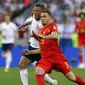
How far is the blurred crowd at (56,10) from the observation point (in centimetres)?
2466

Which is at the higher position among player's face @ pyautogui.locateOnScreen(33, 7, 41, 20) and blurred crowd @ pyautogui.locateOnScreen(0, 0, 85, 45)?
player's face @ pyautogui.locateOnScreen(33, 7, 41, 20)

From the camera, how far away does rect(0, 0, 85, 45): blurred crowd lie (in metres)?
24.7

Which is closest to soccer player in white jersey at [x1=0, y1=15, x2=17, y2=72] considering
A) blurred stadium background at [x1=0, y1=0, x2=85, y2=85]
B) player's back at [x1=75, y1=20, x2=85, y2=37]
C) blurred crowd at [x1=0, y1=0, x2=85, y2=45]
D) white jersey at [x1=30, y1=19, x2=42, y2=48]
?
blurred stadium background at [x1=0, y1=0, x2=85, y2=85]

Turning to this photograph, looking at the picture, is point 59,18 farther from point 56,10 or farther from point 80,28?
point 80,28

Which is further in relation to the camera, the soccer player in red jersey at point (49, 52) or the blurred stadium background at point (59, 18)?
the blurred stadium background at point (59, 18)

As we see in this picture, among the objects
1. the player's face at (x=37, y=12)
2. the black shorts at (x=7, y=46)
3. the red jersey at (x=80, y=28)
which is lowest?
the black shorts at (x=7, y=46)

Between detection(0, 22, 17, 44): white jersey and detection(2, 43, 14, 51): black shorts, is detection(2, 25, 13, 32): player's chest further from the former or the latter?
detection(2, 43, 14, 51): black shorts

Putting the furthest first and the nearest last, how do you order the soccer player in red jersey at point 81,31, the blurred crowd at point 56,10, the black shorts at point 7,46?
the blurred crowd at point 56,10
the soccer player in red jersey at point 81,31
the black shorts at point 7,46

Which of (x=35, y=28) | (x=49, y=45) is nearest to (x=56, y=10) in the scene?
(x=35, y=28)

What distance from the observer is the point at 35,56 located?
12.0 m

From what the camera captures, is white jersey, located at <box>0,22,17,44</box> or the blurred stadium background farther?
the blurred stadium background

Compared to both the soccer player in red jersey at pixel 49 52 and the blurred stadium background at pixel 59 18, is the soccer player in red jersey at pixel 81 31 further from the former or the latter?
the soccer player in red jersey at pixel 49 52

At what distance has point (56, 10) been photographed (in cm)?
2600

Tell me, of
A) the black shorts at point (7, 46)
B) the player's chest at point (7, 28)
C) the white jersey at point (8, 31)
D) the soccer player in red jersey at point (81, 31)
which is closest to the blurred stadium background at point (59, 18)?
the soccer player in red jersey at point (81, 31)
